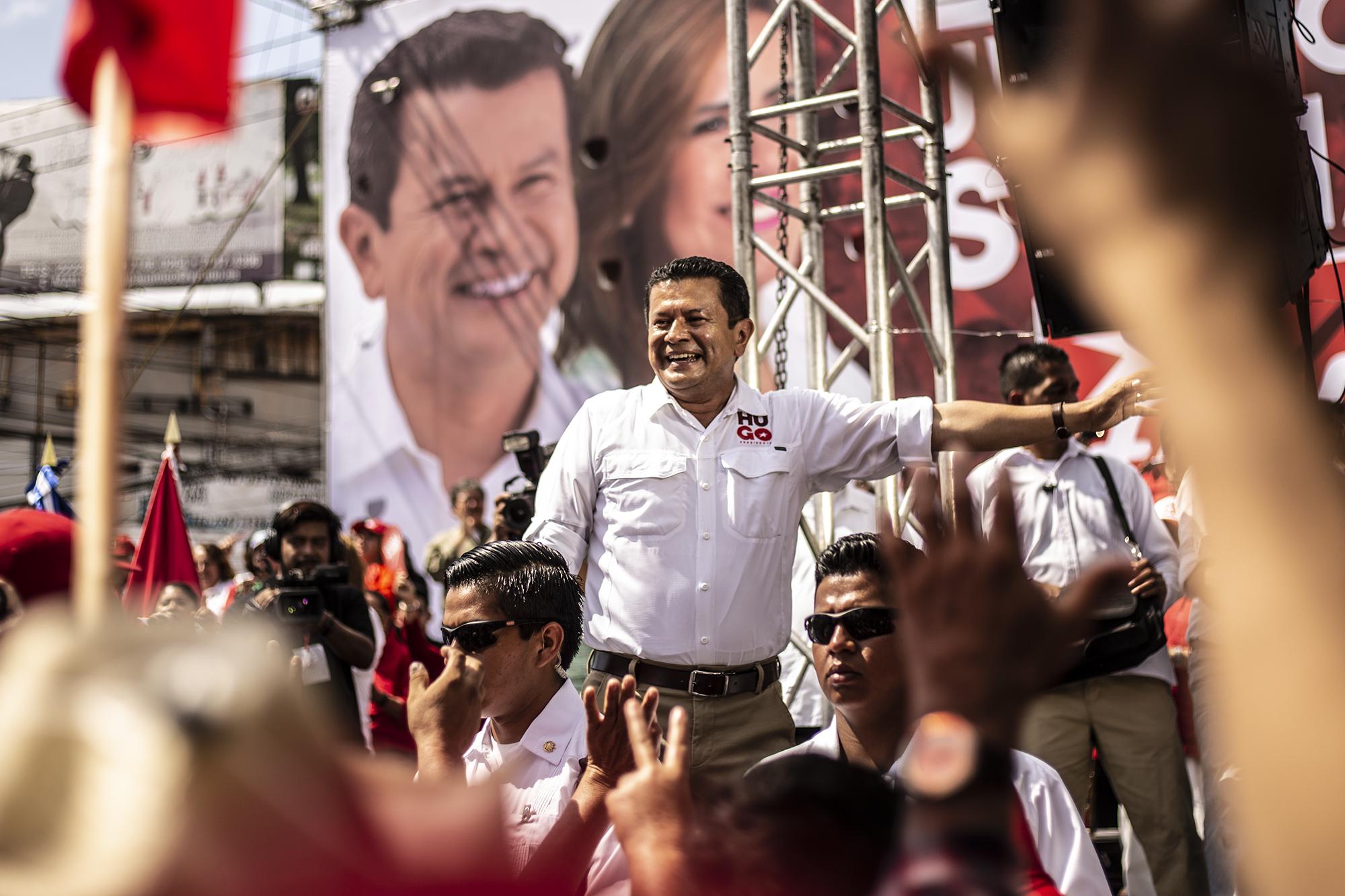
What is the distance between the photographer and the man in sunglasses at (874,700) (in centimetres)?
213

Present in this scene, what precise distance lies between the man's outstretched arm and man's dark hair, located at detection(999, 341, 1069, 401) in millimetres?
1350

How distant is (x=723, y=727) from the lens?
3.29 meters

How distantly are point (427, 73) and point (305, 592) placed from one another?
28.7 ft

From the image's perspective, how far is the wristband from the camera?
299 cm

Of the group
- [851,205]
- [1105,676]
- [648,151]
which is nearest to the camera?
[1105,676]

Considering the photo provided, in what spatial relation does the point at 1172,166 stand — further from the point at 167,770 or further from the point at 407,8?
the point at 407,8

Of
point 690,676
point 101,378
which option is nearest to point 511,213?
point 690,676

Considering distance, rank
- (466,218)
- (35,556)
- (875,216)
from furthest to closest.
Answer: (466,218) < (875,216) < (35,556)

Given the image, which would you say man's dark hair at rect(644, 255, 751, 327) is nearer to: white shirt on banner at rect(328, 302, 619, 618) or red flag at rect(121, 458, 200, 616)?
red flag at rect(121, 458, 200, 616)

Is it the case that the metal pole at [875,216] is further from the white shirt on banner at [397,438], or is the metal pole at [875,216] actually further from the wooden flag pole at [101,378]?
the white shirt on banner at [397,438]

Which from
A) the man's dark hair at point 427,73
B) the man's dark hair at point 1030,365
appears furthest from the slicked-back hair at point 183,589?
the man's dark hair at point 427,73

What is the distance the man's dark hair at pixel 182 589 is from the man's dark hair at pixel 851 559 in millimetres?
3532

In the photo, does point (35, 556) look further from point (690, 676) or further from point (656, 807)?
point (690, 676)

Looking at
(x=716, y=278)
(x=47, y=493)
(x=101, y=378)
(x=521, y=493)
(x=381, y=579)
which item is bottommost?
(x=381, y=579)
